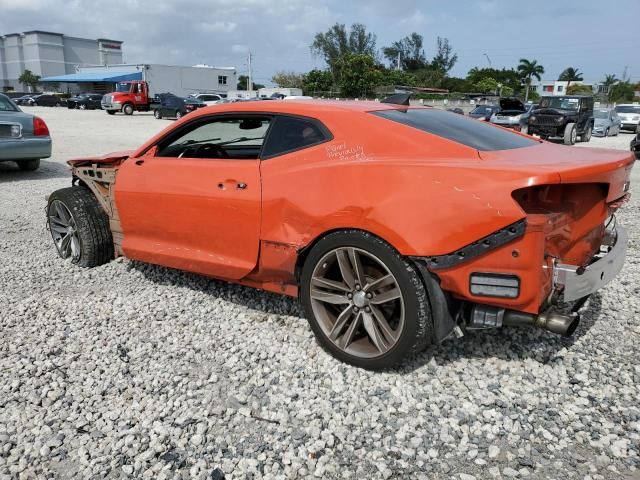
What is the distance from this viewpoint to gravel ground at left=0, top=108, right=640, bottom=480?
2.41 m

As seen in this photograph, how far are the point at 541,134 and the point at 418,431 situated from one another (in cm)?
1817

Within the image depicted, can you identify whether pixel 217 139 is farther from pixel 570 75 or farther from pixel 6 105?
pixel 570 75

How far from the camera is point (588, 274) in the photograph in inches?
110

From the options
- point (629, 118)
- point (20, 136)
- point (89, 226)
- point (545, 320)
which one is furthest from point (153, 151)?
point (629, 118)

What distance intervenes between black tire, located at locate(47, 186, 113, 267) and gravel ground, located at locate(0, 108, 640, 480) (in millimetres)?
579

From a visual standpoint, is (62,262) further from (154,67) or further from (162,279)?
(154,67)

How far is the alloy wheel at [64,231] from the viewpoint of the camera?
4.85 m

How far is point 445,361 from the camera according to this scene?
3.22m

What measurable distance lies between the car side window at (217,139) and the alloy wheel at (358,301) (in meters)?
1.17

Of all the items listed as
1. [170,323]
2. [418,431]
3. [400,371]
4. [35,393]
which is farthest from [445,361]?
[35,393]

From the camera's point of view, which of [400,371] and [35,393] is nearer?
[35,393]

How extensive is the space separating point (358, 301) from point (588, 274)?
1195 millimetres

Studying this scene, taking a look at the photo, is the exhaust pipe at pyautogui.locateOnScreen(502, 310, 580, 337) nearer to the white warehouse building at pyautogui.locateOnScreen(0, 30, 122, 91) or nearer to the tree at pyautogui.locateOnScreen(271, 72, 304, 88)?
the tree at pyautogui.locateOnScreen(271, 72, 304, 88)

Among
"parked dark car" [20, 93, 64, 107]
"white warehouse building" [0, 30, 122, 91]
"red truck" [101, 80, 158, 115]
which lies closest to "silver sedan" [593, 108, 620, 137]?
"red truck" [101, 80, 158, 115]
